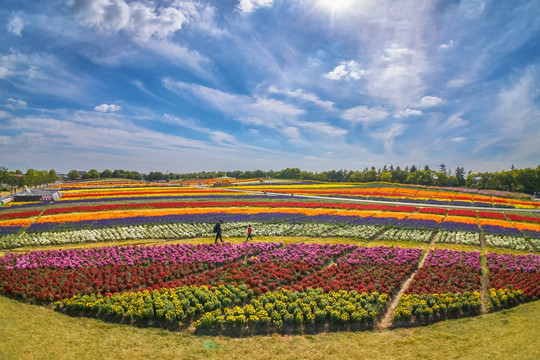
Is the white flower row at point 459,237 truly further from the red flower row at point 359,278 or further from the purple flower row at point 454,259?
the red flower row at point 359,278

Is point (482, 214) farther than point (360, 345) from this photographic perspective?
Yes

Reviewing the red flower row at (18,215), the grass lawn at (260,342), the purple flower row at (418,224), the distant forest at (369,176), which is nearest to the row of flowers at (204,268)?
the grass lawn at (260,342)

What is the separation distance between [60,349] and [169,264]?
691cm

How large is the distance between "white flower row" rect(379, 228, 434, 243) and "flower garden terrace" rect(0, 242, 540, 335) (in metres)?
2.88

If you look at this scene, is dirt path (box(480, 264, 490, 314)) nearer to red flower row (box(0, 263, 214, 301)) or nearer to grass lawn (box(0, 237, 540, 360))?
grass lawn (box(0, 237, 540, 360))

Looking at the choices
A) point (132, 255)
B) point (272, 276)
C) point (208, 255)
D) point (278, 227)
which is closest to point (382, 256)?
point (272, 276)

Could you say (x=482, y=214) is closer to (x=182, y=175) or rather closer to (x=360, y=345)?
(x=360, y=345)

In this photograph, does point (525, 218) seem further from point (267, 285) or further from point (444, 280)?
point (267, 285)

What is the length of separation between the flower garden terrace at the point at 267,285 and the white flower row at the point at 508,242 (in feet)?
9.97

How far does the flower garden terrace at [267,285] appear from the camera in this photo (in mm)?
9406

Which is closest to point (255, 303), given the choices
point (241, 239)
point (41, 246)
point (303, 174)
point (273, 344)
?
point (273, 344)

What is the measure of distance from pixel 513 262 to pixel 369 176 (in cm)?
10210

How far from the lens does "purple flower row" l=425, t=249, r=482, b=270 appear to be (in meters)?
14.1

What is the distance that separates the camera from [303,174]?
4838 inches
